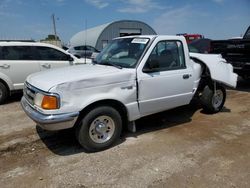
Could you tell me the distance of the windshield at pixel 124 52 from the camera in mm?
5055

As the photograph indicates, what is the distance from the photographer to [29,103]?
4.71 metres

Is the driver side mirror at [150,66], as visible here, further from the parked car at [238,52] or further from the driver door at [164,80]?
the parked car at [238,52]

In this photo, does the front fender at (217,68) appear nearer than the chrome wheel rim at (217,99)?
Yes

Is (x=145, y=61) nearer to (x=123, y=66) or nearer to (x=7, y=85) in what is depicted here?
(x=123, y=66)

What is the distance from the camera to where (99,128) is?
461cm

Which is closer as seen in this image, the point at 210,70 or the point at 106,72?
the point at 106,72

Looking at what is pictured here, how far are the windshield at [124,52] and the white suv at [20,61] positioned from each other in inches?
111

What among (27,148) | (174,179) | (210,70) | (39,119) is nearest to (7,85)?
(27,148)

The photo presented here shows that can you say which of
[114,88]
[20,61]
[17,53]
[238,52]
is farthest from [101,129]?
[238,52]

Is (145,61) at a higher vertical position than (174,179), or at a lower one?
higher

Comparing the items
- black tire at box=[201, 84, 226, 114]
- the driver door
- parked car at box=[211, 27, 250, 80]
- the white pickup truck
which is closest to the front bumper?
the white pickup truck

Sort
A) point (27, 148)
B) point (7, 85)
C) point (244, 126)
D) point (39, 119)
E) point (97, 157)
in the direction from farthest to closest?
point (7, 85) < point (244, 126) < point (27, 148) < point (97, 157) < point (39, 119)

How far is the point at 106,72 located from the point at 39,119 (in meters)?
1.29

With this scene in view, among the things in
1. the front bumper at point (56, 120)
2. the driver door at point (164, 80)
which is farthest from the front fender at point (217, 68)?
the front bumper at point (56, 120)
